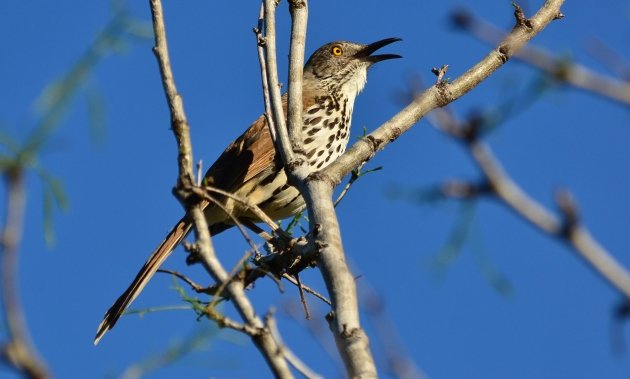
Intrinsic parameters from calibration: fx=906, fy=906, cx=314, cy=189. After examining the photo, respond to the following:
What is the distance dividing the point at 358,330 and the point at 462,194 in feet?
4.44

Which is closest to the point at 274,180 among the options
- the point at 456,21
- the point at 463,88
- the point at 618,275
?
the point at 463,88

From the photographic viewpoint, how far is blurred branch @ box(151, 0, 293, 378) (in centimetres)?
250

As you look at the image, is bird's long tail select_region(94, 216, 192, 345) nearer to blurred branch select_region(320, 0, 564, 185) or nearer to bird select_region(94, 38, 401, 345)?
bird select_region(94, 38, 401, 345)

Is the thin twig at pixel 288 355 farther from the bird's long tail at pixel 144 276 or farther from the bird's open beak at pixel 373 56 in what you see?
the bird's open beak at pixel 373 56

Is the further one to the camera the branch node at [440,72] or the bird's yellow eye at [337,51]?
the bird's yellow eye at [337,51]

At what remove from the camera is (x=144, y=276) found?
5730 mm

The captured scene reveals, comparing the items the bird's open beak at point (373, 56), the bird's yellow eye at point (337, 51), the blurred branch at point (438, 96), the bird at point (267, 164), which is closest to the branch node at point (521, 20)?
the blurred branch at point (438, 96)

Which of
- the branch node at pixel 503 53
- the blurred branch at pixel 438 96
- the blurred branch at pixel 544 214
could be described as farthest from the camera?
the branch node at pixel 503 53

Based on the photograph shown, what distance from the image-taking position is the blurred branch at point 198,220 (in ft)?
8.20

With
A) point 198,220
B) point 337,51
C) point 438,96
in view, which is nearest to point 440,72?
point 438,96

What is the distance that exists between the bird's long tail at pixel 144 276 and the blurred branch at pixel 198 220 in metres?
2.16

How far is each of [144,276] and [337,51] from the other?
12.0ft

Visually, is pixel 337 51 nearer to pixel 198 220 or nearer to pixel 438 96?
pixel 438 96

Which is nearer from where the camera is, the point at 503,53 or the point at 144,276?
the point at 503,53
